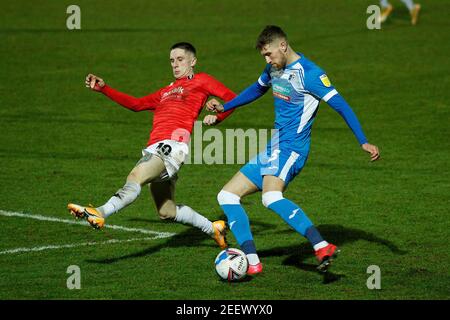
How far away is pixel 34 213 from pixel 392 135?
7.19 m

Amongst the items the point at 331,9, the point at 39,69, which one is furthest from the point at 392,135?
the point at 331,9

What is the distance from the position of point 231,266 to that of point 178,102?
7.22 feet

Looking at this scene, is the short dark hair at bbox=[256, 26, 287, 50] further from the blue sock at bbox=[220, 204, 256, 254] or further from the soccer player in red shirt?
the blue sock at bbox=[220, 204, 256, 254]

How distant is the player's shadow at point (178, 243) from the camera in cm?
990

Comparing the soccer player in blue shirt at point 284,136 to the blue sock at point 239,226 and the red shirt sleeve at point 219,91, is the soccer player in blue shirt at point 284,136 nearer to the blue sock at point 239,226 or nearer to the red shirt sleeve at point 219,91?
the blue sock at point 239,226

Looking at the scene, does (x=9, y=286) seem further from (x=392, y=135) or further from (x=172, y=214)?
(x=392, y=135)

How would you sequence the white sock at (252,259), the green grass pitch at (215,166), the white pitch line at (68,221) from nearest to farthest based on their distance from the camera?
1. the white sock at (252,259)
2. the green grass pitch at (215,166)
3. the white pitch line at (68,221)

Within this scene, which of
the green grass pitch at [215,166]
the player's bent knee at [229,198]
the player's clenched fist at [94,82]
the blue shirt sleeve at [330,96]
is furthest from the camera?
the player's clenched fist at [94,82]

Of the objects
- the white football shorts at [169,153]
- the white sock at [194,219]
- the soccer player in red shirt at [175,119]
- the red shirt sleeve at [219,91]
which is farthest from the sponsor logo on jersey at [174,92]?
the white sock at [194,219]

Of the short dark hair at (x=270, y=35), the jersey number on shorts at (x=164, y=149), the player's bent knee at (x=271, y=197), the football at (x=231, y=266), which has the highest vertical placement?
the short dark hair at (x=270, y=35)

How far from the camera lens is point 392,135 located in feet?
54.9

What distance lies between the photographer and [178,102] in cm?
1031

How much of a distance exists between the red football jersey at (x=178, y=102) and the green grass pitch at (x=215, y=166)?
1.27 m

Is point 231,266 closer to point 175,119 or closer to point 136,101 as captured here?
point 175,119
